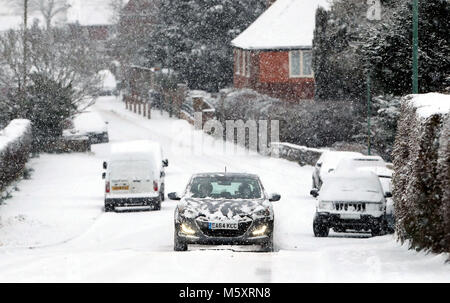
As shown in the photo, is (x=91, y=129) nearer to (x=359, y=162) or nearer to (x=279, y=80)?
(x=279, y=80)

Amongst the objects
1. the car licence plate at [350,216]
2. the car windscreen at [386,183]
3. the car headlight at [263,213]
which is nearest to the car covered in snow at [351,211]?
the car licence plate at [350,216]

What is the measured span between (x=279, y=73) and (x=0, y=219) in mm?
31129

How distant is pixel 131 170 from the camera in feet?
87.1

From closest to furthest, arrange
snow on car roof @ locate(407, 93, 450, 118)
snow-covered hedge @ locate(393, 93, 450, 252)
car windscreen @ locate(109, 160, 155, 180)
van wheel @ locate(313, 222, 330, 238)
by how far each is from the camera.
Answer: snow-covered hedge @ locate(393, 93, 450, 252) → snow on car roof @ locate(407, 93, 450, 118) → van wheel @ locate(313, 222, 330, 238) → car windscreen @ locate(109, 160, 155, 180)

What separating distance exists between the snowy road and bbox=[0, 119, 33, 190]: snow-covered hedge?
79 cm

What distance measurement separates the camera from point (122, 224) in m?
23.3

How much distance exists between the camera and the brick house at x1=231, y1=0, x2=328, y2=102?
171 feet

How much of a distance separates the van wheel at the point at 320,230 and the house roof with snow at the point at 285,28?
32.0m

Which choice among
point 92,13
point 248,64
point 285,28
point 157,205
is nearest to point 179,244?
point 157,205

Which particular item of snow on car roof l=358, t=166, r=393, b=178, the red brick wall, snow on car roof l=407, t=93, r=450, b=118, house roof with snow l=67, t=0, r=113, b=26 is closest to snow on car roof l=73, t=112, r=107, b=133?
the red brick wall

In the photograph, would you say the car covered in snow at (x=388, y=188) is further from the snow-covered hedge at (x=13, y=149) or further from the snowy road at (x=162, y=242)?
the snow-covered hedge at (x=13, y=149)

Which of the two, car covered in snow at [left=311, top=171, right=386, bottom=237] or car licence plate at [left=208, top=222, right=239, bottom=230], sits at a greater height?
car licence plate at [left=208, top=222, right=239, bottom=230]

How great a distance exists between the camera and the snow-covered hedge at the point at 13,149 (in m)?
29.5

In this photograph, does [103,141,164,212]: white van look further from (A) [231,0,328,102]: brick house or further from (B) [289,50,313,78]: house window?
(B) [289,50,313,78]: house window
